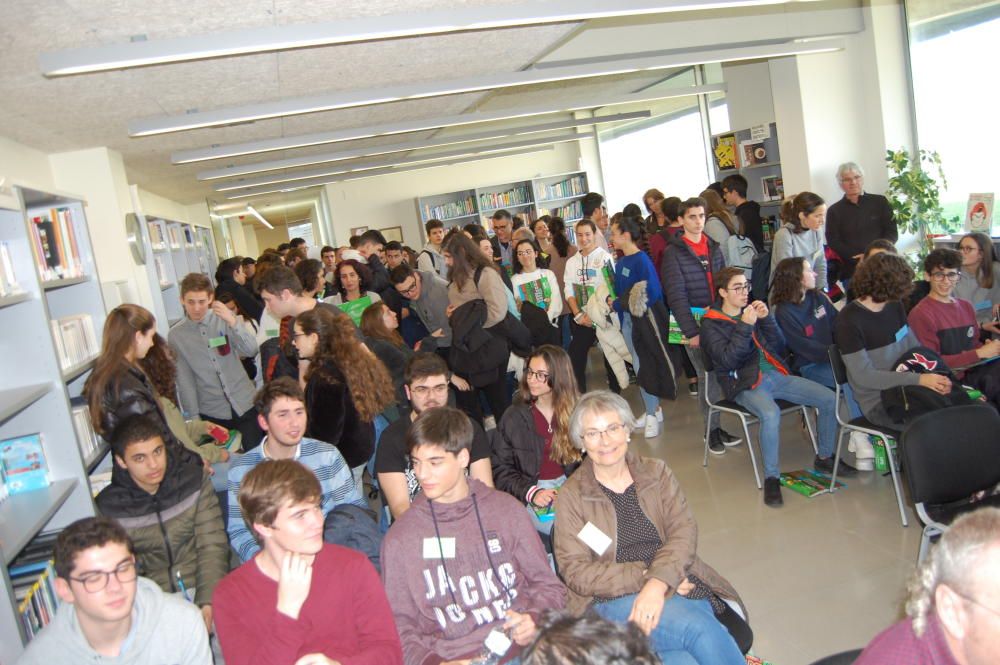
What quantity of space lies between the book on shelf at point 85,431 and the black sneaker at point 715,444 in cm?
374

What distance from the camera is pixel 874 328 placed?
4.09m

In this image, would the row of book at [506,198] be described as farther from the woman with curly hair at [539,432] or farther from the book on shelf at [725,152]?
the woman with curly hair at [539,432]

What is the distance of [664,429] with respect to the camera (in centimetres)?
582

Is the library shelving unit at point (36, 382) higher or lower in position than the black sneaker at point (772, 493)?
higher

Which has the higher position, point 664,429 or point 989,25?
point 989,25

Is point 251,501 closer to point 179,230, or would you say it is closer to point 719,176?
point 179,230

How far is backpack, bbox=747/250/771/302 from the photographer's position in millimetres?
6299

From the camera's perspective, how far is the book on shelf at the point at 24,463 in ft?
10.6

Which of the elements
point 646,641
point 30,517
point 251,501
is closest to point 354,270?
point 30,517

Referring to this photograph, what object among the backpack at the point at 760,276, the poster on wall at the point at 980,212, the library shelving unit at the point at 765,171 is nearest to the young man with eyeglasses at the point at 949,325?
the backpack at the point at 760,276

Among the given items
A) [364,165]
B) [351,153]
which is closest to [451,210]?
[364,165]

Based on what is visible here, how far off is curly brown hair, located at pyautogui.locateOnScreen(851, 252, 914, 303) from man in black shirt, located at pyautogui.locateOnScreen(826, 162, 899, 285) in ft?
9.35

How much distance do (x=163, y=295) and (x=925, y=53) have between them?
7952 millimetres

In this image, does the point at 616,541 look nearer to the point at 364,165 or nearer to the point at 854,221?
the point at 854,221
